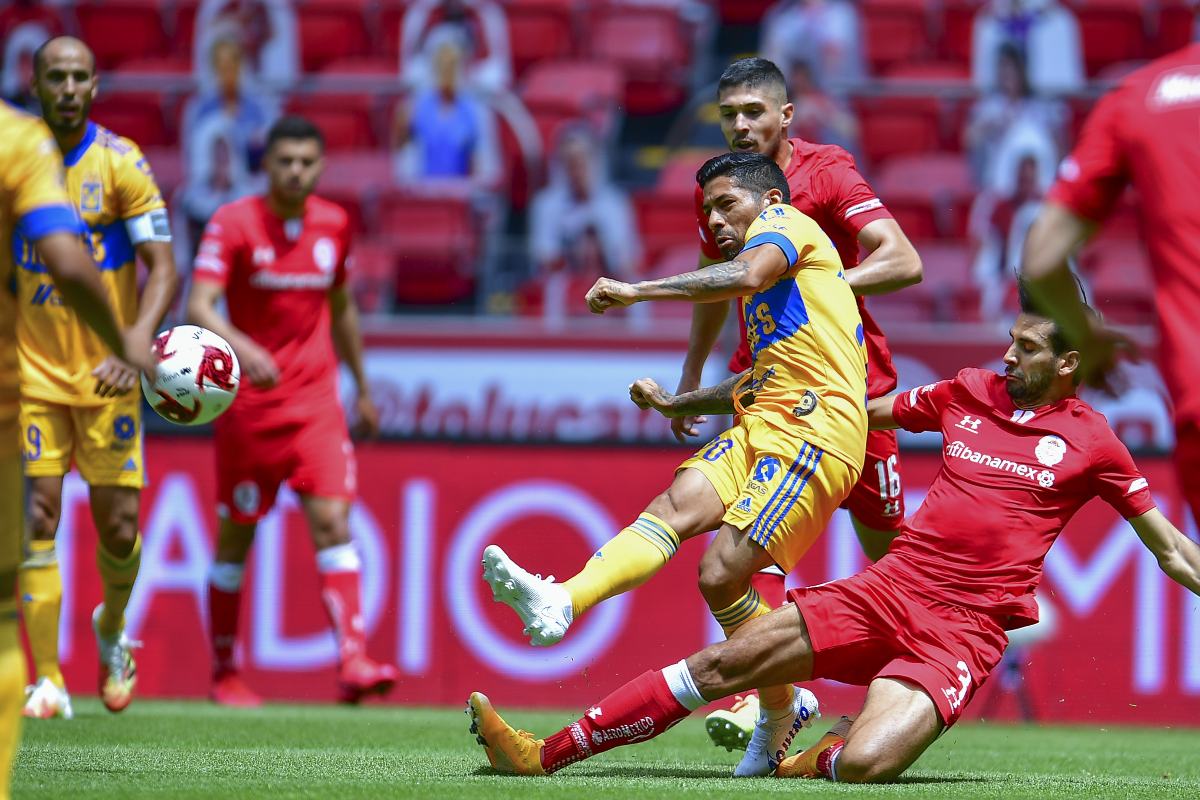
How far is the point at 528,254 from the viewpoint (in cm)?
1202

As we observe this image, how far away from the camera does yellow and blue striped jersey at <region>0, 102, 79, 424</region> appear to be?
356 centimetres

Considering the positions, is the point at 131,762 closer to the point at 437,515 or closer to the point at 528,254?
the point at 437,515

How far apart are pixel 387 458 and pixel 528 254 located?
3422 millimetres

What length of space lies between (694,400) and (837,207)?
3.19 ft

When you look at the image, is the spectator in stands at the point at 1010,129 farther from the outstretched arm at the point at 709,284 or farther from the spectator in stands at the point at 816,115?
the outstretched arm at the point at 709,284

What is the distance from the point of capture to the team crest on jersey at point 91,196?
6.84m

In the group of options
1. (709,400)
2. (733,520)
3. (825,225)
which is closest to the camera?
(733,520)

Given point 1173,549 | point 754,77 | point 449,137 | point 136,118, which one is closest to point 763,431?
point 1173,549

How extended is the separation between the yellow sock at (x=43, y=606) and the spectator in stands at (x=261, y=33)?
789 centimetres

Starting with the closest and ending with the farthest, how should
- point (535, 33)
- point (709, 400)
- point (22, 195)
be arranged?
point (22, 195) → point (709, 400) → point (535, 33)

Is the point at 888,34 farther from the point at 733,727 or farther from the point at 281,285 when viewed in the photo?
the point at 733,727

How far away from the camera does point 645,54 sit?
1458 centimetres

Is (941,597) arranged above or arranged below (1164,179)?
below

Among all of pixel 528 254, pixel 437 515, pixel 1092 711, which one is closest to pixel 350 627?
pixel 437 515
